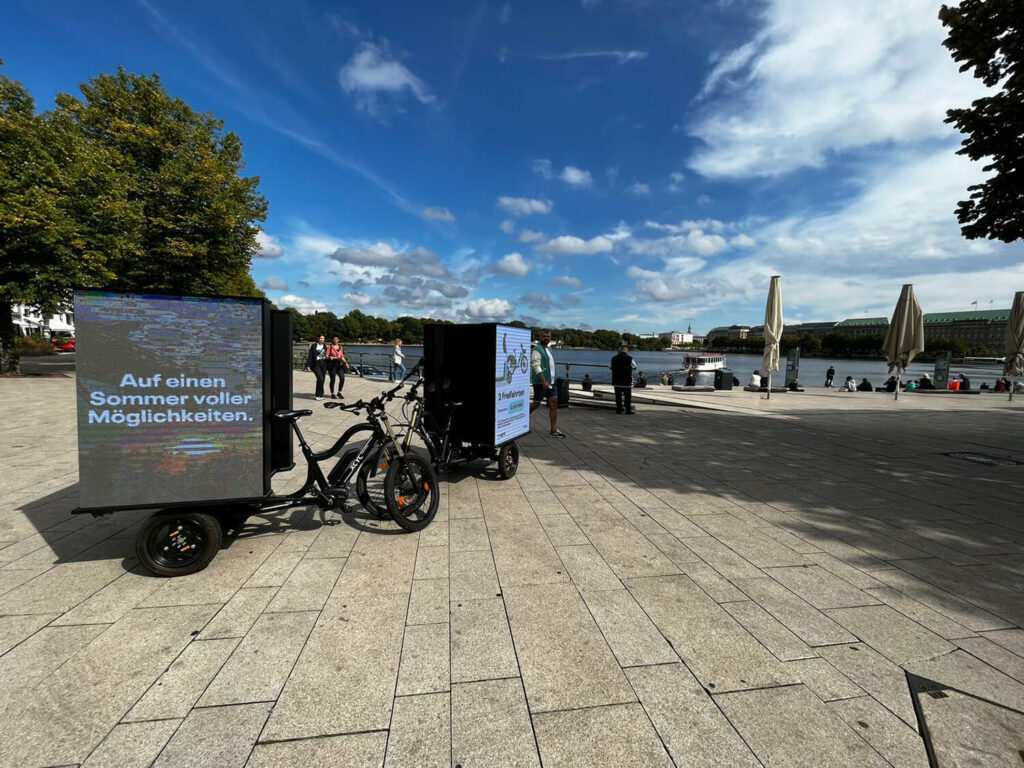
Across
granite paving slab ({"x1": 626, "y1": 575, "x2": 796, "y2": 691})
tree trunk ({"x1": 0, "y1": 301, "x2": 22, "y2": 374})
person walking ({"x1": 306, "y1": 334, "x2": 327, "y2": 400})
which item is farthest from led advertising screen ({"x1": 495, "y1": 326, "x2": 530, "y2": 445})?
tree trunk ({"x1": 0, "y1": 301, "x2": 22, "y2": 374})

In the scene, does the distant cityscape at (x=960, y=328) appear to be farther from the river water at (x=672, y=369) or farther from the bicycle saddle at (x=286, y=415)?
the bicycle saddle at (x=286, y=415)

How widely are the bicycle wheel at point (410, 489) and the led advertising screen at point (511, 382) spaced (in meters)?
1.35

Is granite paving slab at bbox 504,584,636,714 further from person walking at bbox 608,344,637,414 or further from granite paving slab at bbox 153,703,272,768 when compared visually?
person walking at bbox 608,344,637,414

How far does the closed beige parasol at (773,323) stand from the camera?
1623cm

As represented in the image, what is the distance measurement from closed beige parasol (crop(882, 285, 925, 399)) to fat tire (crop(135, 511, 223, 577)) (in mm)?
20238

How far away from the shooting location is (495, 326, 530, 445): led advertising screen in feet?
16.6

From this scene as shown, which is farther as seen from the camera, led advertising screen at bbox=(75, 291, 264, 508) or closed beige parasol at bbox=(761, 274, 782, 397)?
closed beige parasol at bbox=(761, 274, 782, 397)

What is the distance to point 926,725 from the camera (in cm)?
181

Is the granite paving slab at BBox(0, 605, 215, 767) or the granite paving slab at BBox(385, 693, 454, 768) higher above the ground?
the granite paving slab at BBox(0, 605, 215, 767)

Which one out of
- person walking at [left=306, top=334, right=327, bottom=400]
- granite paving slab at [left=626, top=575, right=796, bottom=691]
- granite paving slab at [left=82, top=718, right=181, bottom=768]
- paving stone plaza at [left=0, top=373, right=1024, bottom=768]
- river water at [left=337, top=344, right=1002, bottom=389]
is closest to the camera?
granite paving slab at [left=82, top=718, right=181, bottom=768]

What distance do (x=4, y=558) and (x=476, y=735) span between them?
12.7ft

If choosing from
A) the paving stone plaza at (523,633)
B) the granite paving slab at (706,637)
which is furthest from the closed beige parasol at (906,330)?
the granite paving slab at (706,637)

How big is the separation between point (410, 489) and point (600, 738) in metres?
2.48

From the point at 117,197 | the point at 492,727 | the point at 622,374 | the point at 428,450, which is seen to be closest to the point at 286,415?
the point at 428,450
